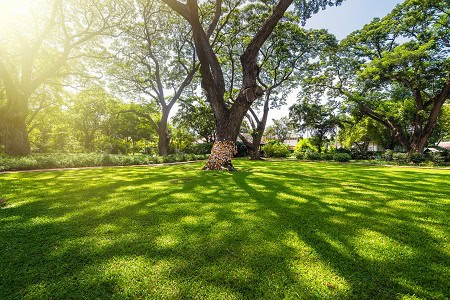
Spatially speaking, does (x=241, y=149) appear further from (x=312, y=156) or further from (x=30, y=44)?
(x=30, y=44)

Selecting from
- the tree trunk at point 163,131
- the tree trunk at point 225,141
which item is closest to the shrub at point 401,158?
the tree trunk at point 225,141

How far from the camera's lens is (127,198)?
5016mm

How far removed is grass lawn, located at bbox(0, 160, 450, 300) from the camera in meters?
2.00

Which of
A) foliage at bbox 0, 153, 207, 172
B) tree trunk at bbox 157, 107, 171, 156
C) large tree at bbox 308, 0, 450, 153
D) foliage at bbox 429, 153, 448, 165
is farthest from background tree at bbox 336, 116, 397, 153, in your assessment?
foliage at bbox 0, 153, 207, 172

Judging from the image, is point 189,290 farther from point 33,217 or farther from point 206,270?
point 33,217

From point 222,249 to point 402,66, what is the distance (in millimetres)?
25996

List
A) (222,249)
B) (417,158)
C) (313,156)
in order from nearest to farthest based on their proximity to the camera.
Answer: (222,249)
(417,158)
(313,156)

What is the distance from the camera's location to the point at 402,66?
2023 cm

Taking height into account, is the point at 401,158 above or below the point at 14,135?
below

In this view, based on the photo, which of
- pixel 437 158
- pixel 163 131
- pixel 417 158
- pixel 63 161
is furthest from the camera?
pixel 163 131

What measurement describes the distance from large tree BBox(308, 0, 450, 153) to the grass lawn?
70.5 ft

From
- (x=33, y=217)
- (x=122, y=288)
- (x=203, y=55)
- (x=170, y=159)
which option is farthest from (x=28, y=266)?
(x=170, y=159)

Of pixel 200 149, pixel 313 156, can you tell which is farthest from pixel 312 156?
pixel 200 149

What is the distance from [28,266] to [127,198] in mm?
2727
